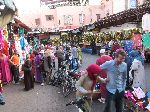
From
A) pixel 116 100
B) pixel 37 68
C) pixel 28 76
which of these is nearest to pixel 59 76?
pixel 28 76

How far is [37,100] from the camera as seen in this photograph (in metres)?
12.7

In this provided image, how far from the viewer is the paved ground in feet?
36.3

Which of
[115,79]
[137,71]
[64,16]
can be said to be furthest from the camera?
[64,16]

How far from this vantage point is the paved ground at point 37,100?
11078mm

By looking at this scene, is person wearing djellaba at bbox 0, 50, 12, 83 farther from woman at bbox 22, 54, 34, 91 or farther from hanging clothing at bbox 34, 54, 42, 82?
hanging clothing at bbox 34, 54, 42, 82

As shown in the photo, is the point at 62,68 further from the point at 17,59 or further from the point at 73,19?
the point at 73,19

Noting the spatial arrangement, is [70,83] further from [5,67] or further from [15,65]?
[15,65]

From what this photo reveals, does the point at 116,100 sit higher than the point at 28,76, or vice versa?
the point at 116,100

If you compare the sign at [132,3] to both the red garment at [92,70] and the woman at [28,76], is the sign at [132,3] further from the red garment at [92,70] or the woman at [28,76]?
the red garment at [92,70]

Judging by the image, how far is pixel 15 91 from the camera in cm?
1484

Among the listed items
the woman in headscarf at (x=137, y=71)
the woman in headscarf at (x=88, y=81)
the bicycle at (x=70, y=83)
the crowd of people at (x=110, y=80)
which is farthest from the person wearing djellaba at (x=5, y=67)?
the woman in headscarf at (x=88, y=81)

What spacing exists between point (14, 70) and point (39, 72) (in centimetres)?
117

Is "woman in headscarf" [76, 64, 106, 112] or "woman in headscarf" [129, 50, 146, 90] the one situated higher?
"woman in headscarf" [76, 64, 106, 112]

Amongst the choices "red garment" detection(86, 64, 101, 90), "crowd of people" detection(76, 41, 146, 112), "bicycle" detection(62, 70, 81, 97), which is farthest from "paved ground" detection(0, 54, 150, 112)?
"red garment" detection(86, 64, 101, 90)
